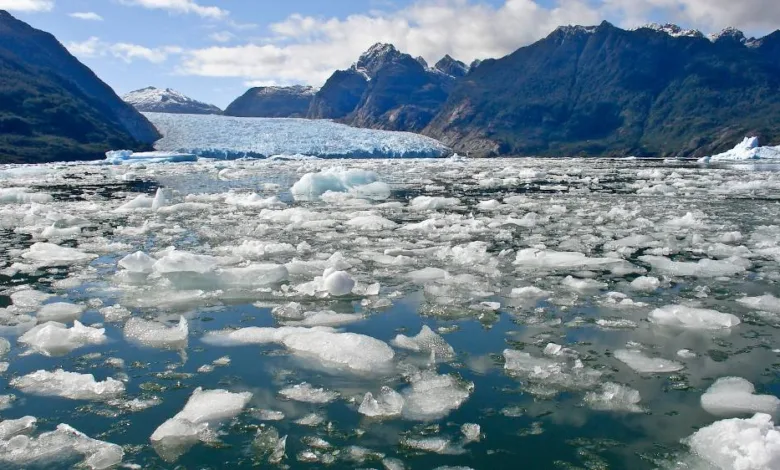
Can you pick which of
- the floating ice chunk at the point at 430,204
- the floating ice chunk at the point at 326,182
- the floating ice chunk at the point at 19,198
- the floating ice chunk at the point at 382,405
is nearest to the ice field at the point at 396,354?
the floating ice chunk at the point at 382,405

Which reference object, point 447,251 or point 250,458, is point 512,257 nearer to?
point 447,251

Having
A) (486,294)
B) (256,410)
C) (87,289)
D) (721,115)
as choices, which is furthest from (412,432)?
(721,115)

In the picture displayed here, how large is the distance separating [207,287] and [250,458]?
488 centimetres

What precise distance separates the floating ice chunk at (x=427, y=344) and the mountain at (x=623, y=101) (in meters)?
134

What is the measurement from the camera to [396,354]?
5.61m

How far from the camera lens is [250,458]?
3734 millimetres

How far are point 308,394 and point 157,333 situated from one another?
243 centimetres

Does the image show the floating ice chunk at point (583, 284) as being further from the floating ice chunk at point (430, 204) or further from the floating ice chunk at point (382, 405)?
the floating ice chunk at point (430, 204)

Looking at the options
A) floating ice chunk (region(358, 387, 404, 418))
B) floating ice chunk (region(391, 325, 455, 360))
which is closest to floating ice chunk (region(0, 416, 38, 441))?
floating ice chunk (region(358, 387, 404, 418))

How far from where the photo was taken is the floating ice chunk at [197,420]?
390 centimetres

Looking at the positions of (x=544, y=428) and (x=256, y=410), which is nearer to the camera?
(x=544, y=428)

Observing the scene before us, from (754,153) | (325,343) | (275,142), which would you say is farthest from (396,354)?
(754,153)

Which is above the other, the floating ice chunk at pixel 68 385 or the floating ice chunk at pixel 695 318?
the floating ice chunk at pixel 695 318

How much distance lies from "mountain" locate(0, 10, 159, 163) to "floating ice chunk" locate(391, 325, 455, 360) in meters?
80.6
